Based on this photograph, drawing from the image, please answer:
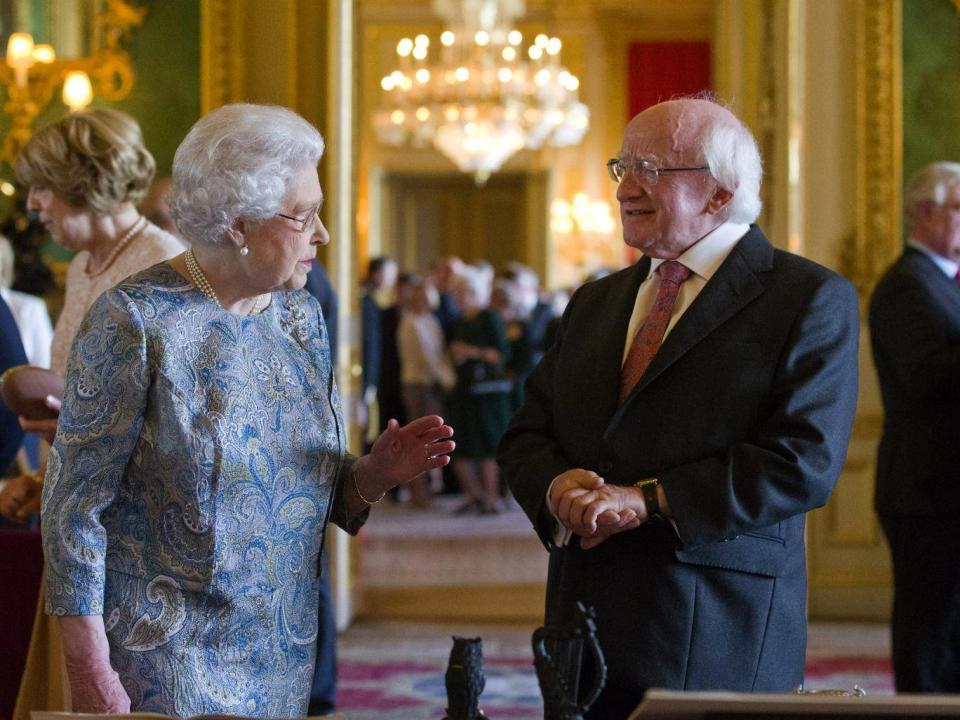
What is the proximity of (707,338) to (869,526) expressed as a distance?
14.4ft

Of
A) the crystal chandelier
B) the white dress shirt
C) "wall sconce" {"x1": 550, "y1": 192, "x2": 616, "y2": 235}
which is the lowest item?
the white dress shirt

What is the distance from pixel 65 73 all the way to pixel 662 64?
11.4m

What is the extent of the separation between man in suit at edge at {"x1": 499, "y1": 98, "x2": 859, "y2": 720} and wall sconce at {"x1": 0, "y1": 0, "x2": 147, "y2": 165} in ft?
14.2

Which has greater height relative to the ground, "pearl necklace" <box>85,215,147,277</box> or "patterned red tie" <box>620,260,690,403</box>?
"pearl necklace" <box>85,215,147,277</box>

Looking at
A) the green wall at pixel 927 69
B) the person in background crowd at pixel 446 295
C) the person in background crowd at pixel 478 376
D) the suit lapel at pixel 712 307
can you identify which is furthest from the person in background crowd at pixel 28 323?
the person in background crowd at pixel 446 295

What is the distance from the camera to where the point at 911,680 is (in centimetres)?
432

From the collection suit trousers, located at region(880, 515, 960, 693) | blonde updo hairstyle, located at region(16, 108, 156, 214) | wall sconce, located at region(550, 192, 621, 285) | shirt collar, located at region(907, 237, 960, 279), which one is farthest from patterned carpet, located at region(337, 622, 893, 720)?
wall sconce, located at region(550, 192, 621, 285)

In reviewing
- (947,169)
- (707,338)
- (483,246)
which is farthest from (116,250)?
(483,246)

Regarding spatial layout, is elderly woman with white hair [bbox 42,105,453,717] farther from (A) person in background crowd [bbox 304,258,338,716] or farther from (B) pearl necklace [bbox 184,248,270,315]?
(A) person in background crowd [bbox 304,258,338,716]

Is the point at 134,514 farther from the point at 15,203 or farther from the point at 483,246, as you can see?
the point at 483,246

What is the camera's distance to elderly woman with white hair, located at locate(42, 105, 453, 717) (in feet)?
6.92

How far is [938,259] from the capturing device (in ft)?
14.1

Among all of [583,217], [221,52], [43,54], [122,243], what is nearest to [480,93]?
[583,217]

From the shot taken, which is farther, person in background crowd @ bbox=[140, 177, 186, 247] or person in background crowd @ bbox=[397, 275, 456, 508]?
person in background crowd @ bbox=[397, 275, 456, 508]
